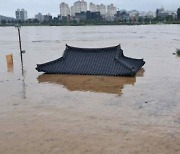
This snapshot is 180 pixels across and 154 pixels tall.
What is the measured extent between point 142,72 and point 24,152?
1538 centimetres

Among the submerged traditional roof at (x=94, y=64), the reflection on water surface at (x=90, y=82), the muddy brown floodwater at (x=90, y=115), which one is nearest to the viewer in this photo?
the muddy brown floodwater at (x=90, y=115)

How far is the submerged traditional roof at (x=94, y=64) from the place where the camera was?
71.9 ft

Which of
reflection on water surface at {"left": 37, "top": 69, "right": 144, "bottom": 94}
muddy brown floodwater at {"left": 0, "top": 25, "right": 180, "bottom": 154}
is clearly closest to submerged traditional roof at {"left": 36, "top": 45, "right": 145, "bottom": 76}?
reflection on water surface at {"left": 37, "top": 69, "right": 144, "bottom": 94}

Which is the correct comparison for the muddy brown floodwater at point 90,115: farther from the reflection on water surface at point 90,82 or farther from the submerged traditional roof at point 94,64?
the submerged traditional roof at point 94,64

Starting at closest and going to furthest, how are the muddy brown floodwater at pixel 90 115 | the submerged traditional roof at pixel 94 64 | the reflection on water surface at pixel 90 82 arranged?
the muddy brown floodwater at pixel 90 115 → the reflection on water surface at pixel 90 82 → the submerged traditional roof at pixel 94 64

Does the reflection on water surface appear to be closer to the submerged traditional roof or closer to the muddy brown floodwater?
the muddy brown floodwater

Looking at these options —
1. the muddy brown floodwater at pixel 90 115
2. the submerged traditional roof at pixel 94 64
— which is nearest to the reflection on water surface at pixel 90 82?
the muddy brown floodwater at pixel 90 115

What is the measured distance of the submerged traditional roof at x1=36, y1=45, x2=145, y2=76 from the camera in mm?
21928

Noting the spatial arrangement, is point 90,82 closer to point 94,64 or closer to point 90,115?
point 94,64

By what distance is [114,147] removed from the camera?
10.5 metres

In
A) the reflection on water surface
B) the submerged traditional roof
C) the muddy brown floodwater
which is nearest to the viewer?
the muddy brown floodwater

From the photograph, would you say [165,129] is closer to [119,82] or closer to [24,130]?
[24,130]

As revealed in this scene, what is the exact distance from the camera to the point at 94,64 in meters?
22.7

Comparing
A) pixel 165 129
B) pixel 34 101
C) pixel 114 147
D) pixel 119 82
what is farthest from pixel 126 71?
pixel 114 147
